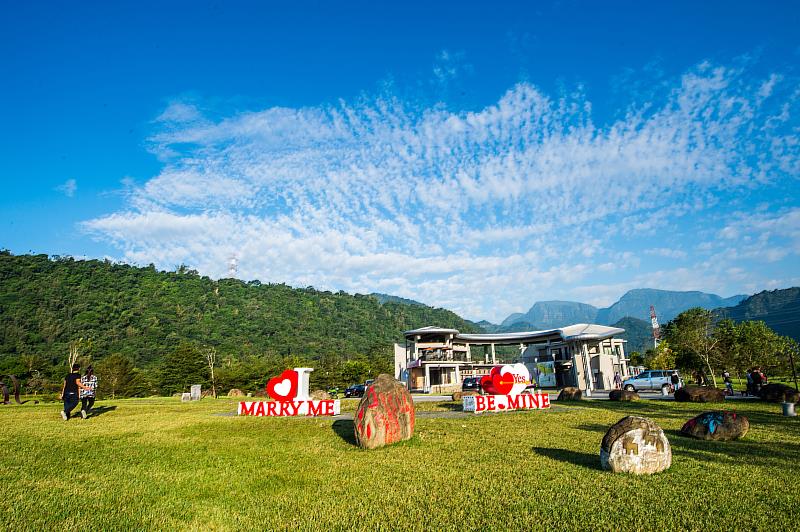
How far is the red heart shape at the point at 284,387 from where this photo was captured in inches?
679

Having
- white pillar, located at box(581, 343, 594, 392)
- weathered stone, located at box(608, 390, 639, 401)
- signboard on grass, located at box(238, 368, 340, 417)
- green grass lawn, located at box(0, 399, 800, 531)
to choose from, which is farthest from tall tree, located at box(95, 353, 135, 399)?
white pillar, located at box(581, 343, 594, 392)

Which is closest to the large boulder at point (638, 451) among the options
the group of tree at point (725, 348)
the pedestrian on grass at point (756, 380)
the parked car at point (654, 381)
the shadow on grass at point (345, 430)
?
the shadow on grass at point (345, 430)

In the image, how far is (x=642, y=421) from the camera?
7.27m

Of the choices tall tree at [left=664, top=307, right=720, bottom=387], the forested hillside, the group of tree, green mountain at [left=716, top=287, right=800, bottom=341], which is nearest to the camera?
tall tree at [left=664, top=307, right=720, bottom=387]

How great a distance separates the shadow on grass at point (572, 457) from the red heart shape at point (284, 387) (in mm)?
10916

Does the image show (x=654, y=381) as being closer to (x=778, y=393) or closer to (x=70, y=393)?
(x=778, y=393)

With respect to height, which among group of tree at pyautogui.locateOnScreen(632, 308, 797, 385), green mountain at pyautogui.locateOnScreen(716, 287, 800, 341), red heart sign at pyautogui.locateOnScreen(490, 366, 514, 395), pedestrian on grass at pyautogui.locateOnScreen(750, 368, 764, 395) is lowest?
pedestrian on grass at pyautogui.locateOnScreen(750, 368, 764, 395)

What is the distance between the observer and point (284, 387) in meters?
17.3

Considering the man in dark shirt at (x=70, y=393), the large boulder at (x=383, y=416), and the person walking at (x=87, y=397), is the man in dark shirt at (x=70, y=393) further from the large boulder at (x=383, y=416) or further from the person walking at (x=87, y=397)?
the large boulder at (x=383, y=416)

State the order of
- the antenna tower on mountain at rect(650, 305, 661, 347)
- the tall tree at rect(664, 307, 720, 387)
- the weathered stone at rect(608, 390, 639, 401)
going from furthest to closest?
the antenna tower on mountain at rect(650, 305, 661, 347)
the tall tree at rect(664, 307, 720, 387)
the weathered stone at rect(608, 390, 639, 401)

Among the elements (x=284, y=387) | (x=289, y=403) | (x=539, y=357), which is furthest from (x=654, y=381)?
(x=284, y=387)

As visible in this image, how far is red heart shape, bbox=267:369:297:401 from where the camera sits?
1723 cm

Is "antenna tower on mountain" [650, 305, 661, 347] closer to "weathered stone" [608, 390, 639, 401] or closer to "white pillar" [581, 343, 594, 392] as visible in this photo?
"white pillar" [581, 343, 594, 392]

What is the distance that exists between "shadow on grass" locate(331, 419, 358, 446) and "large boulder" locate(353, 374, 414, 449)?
66cm
